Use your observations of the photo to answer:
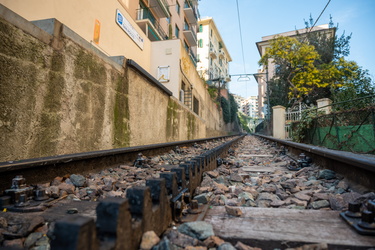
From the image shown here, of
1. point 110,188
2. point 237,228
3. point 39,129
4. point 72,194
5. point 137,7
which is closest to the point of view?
point 237,228

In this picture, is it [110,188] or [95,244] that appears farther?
[110,188]

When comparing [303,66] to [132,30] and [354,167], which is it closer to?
[132,30]

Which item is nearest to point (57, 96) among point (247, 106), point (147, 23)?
point (147, 23)

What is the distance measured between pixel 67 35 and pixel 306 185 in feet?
12.8

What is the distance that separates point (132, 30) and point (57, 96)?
30.1 ft

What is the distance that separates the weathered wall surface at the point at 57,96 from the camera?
8.17ft

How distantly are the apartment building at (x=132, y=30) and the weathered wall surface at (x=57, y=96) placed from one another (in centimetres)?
61

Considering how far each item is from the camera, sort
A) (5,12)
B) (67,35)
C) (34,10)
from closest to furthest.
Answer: (5,12)
(67,35)
(34,10)

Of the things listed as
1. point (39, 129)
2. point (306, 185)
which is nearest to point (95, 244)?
point (306, 185)

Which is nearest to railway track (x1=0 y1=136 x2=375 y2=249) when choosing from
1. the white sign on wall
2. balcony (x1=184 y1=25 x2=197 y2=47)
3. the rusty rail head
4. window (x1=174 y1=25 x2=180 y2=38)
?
the rusty rail head

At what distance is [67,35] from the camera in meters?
3.40

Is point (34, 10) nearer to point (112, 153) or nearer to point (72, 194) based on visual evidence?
point (112, 153)

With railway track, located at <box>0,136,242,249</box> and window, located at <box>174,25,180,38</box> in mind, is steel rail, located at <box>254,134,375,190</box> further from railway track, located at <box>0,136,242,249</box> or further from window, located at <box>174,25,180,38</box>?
window, located at <box>174,25,180,38</box>

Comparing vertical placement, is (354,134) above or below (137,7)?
below
